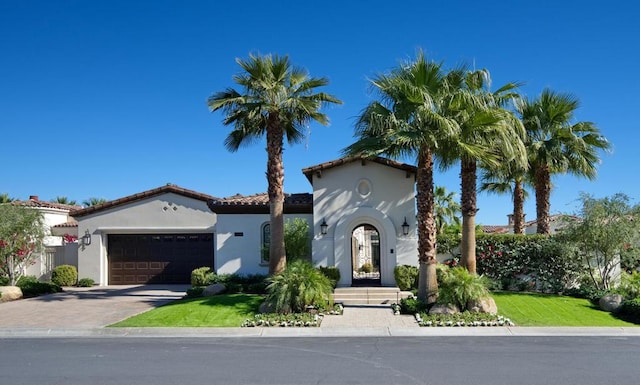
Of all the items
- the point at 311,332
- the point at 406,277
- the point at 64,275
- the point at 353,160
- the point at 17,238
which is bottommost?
the point at 311,332

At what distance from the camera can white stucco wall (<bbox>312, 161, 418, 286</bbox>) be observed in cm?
2075

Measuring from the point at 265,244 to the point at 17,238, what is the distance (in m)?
10.6

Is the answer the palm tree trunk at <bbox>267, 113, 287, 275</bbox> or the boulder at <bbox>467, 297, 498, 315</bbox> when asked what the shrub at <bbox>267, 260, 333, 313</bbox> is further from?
the boulder at <bbox>467, 297, 498, 315</bbox>

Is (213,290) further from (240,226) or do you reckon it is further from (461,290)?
(461,290)

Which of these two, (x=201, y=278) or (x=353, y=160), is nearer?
(x=353, y=160)

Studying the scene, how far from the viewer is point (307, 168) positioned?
68.4ft

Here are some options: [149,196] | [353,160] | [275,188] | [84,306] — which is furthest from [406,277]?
[149,196]

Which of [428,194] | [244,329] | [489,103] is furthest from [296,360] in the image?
[489,103]

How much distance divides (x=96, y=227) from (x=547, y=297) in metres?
20.2

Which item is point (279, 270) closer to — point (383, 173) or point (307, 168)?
point (307, 168)

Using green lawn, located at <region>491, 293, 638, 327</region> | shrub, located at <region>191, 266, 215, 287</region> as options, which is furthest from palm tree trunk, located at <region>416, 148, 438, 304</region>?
shrub, located at <region>191, 266, 215, 287</region>

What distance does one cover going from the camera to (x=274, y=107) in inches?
714

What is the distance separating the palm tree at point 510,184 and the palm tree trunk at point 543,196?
724 millimetres

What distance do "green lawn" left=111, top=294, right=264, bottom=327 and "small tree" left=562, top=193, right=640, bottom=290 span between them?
11.6 m
